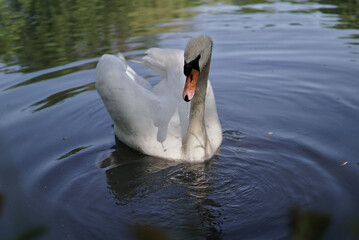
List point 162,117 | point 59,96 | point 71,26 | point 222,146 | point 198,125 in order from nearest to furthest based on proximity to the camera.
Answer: point 198,125
point 162,117
point 222,146
point 59,96
point 71,26

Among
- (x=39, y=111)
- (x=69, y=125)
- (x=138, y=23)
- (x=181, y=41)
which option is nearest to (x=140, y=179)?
(x=69, y=125)

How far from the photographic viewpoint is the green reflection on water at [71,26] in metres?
10.1

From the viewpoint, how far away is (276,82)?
777 centimetres

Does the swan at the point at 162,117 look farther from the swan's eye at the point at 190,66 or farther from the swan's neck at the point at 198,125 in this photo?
the swan's eye at the point at 190,66

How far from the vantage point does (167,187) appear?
4.65 metres

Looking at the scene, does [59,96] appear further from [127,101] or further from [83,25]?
[83,25]

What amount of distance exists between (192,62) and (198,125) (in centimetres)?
88

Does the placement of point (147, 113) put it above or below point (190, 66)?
below

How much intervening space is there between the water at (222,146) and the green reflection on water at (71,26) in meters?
0.08

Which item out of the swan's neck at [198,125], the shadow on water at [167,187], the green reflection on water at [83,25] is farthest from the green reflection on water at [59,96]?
the swan's neck at [198,125]

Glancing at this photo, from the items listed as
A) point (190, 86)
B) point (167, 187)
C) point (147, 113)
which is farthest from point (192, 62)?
point (167, 187)

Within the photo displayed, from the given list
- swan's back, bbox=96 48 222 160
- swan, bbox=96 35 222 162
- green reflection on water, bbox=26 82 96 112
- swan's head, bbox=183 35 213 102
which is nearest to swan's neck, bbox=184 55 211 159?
swan, bbox=96 35 222 162

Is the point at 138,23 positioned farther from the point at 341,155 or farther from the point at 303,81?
the point at 341,155

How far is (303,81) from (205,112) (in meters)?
2.81
